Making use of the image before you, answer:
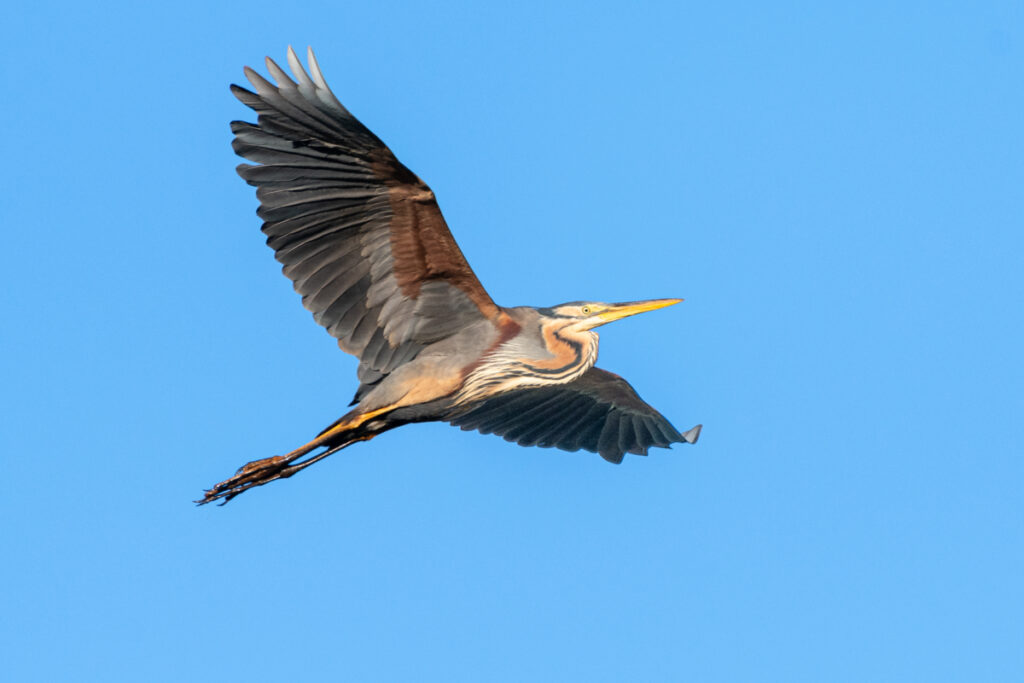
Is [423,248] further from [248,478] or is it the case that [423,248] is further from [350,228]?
[248,478]

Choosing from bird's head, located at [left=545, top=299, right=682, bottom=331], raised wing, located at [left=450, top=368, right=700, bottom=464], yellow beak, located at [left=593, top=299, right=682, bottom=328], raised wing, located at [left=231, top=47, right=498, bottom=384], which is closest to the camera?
raised wing, located at [left=231, top=47, right=498, bottom=384]

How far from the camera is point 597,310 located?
10836 mm

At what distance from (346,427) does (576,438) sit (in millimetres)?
1833

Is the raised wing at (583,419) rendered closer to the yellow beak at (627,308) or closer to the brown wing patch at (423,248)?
the yellow beak at (627,308)

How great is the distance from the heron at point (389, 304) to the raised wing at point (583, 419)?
0.06ft

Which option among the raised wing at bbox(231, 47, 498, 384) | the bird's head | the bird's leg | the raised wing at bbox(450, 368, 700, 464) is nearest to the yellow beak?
the bird's head

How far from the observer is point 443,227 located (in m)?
9.84

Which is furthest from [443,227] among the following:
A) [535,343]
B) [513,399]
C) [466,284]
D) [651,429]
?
[651,429]

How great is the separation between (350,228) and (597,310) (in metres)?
1.98

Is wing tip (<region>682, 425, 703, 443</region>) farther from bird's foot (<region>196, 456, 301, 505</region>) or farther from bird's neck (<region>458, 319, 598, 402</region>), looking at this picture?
bird's foot (<region>196, 456, 301, 505</region>)

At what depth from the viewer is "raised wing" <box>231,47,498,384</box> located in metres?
9.38

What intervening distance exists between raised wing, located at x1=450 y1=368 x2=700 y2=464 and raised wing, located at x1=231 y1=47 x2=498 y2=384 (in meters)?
0.89

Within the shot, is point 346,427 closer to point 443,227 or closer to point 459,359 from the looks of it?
point 459,359

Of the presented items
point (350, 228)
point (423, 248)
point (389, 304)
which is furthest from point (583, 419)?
point (350, 228)
